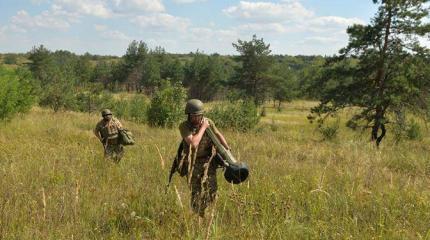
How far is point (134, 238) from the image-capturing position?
11.9 feet

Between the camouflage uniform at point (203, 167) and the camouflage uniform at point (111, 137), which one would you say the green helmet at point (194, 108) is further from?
the camouflage uniform at point (111, 137)

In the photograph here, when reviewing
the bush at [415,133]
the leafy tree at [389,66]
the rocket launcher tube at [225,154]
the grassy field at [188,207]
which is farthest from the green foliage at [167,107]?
the bush at [415,133]

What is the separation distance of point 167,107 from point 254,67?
1433 inches

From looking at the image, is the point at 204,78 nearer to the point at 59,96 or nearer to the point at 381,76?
the point at 59,96

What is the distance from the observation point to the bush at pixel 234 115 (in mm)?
24400

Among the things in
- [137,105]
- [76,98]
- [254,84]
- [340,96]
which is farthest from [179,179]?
[254,84]

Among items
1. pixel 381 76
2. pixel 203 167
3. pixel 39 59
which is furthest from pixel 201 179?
pixel 39 59

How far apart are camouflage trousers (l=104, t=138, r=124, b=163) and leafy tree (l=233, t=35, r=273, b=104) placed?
4843cm

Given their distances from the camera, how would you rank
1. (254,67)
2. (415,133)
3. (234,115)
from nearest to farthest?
(234,115) → (415,133) → (254,67)

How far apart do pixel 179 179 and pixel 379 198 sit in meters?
2.82

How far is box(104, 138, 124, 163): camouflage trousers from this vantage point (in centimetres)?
747

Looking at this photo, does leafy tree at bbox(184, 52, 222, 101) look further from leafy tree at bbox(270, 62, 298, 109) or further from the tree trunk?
the tree trunk

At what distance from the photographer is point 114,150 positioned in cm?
763

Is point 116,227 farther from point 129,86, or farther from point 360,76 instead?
point 129,86
